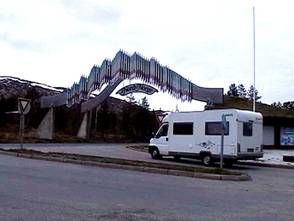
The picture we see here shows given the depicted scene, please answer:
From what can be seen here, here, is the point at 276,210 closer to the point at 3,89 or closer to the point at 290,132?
the point at 290,132

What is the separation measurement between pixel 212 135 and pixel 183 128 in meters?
2.31

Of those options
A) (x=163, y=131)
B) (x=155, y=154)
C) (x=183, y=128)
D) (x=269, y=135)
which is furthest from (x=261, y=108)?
(x=183, y=128)

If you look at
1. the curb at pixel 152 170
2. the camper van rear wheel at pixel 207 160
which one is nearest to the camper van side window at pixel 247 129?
the camper van rear wheel at pixel 207 160

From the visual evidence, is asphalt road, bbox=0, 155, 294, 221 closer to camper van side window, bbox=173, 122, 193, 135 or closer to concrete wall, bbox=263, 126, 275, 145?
camper van side window, bbox=173, 122, 193, 135

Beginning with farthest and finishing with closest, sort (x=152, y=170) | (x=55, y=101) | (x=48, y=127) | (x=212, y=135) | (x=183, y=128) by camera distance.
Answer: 1. (x=48, y=127)
2. (x=55, y=101)
3. (x=183, y=128)
4. (x=212, y=135)
5. (x=152, y=170)

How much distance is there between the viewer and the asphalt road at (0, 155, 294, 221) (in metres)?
9.25

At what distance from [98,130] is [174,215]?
217 ft

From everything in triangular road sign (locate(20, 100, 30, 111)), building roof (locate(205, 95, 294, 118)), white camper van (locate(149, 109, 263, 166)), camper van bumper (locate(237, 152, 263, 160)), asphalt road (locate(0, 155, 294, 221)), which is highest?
building roof (locate(205, 95, 294, 118))

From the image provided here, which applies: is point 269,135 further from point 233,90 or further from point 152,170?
point 233,90

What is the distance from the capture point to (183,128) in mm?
27344

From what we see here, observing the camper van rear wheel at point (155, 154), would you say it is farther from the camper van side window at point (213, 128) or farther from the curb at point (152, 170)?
the curb at point (152, 170)

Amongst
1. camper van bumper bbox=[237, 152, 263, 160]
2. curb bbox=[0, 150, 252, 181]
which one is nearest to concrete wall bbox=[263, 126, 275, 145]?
camper van bumper bbox=[237, 152, 263, 160]

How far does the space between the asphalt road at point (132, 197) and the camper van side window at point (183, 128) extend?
944 centimetres

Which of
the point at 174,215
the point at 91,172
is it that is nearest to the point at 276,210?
the point at 174,215
